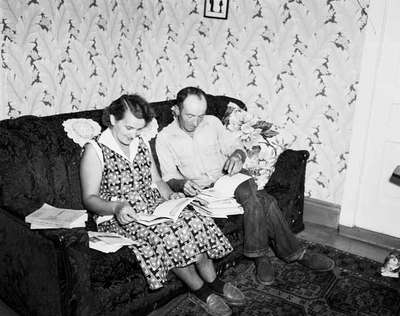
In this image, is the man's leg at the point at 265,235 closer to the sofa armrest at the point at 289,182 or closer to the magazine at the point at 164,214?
the sofa armrest at the point at 289,182

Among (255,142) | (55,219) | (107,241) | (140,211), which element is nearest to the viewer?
(55,219)

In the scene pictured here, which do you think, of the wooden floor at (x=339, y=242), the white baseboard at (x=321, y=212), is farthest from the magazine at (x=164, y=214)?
the white baseboard at (x=321, y=212)

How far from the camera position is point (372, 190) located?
331 centimetres

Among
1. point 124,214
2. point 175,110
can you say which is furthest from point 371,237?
point 124,214

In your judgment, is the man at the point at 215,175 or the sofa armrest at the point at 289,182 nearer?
the man at the point at 215,175

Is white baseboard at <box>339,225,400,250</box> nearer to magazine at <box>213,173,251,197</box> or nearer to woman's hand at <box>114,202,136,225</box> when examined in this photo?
magazine at <box>213,173,251,197</box>

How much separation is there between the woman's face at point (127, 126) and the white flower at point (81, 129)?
9.5 inches

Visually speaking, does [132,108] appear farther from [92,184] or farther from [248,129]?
[248,129]

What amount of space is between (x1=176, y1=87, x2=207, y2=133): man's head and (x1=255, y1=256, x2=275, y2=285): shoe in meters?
0.88

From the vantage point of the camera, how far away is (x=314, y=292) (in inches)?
103

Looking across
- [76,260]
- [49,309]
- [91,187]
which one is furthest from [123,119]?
[49,309]

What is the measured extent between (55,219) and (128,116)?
63 centimetres

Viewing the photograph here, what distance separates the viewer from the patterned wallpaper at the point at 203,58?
314 cm

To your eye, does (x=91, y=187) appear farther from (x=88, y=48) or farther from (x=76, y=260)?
(x=88, y=48)
